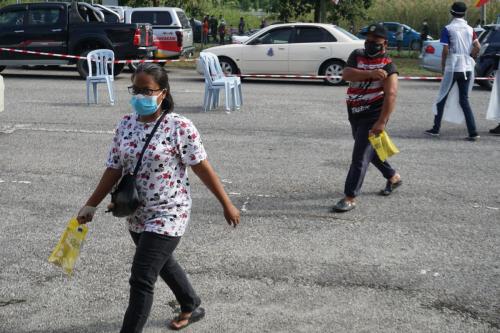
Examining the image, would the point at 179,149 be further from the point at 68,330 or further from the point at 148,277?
the point at 68,330

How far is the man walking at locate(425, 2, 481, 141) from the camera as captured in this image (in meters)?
10.9

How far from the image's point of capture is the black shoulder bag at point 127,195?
4035 mm

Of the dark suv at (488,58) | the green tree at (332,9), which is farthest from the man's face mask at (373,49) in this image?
the green tree at (332,9)

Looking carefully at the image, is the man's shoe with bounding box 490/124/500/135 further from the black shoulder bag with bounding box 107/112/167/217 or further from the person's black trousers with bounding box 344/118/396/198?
the black shoulder bag with bounding box 107/112/167/217

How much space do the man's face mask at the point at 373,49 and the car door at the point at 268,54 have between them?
A: 1230cm

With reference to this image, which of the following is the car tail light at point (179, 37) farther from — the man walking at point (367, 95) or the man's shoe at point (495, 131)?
the man walking at point (367, 95)

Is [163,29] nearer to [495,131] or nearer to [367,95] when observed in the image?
[495,131]

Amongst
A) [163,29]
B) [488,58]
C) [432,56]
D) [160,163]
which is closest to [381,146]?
[160,163]

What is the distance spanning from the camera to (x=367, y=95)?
702 cm

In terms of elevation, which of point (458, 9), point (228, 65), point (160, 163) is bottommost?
point (228, 65)

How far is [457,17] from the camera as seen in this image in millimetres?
10922

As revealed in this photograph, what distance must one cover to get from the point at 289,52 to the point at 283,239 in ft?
43.3

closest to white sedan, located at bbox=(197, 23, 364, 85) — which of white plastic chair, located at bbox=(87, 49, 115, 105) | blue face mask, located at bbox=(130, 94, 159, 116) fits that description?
white plastic chair, located at bbox=(87, 49, 115, 105)

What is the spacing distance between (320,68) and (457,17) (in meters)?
8.25
